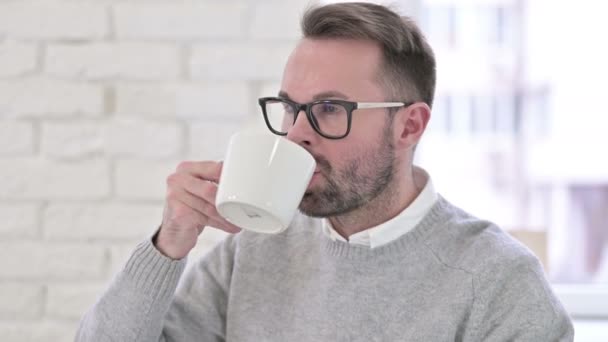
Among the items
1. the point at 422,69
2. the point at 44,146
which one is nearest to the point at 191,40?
the point at 44,146

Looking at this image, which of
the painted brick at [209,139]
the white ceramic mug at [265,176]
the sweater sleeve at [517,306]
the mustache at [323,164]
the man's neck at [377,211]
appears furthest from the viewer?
the painted brick at [209,139]

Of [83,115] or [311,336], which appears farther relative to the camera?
[83,115]

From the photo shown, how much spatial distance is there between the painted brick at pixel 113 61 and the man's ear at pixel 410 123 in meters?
0.61

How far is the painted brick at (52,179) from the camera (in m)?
1.79

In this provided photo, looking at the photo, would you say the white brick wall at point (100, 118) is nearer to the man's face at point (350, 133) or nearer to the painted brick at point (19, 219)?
the painted brick at point (19, 219)

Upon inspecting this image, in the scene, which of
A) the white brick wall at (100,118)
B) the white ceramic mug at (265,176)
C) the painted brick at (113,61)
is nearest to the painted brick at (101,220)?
the white brick wall at (100,118)

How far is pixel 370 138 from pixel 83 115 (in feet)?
2.47

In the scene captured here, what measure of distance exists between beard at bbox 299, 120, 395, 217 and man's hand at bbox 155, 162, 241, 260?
13cm

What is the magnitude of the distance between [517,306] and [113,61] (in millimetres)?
1024

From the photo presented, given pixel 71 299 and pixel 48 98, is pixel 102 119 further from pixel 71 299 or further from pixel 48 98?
pixel 71 299

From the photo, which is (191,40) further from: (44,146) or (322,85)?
(322,85)

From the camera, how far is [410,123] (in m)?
1.38

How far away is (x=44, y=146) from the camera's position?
180 centimetres

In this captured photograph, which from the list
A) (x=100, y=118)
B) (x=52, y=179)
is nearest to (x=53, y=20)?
(x=100, y=118)
